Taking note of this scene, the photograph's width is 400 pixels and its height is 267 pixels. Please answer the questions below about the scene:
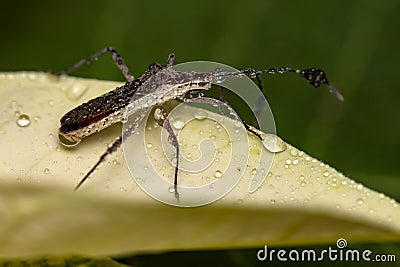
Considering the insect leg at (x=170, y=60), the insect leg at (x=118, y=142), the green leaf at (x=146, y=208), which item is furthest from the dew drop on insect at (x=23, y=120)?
the insect leg at (x=170, y=60)

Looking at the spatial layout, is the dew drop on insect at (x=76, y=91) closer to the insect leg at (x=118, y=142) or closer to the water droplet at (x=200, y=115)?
the insect leg at (x=118, y=142)

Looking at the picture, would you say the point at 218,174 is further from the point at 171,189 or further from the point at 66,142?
the point at 66,142

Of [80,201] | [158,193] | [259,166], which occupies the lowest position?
[80,201]

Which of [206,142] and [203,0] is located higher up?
[203,0]

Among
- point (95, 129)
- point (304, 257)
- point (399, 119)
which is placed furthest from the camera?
point (399, 119)

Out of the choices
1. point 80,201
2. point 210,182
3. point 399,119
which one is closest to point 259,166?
point 210,182

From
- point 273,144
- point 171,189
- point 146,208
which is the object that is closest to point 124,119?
point 273,144

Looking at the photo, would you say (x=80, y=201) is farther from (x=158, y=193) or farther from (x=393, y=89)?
(x=393, y=89)

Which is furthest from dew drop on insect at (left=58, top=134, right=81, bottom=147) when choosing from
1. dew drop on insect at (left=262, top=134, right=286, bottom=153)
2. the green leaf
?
dew drop on insect at (left=262, top=134, right=286, bottom=153)
